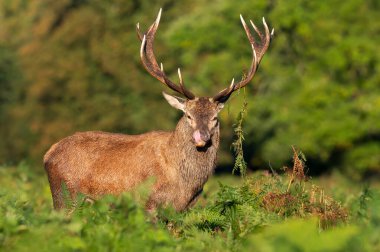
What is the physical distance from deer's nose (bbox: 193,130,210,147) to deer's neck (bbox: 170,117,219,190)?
0.23 m

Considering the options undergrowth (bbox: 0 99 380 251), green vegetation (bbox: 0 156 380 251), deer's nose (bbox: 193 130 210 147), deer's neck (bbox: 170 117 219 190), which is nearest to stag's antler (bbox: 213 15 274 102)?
deer's neck (bbox: 170 117 219 190)

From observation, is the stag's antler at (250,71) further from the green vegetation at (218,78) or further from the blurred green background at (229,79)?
the blurred green background at (229,79)

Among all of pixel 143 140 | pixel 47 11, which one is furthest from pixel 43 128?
pixel 143 140

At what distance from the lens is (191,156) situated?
10.2 m

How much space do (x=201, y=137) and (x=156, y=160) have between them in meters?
0.63

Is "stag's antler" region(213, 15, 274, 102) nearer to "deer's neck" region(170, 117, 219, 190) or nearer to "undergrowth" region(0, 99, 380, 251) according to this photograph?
"deer's neck" region(170, 117, 219, 190)

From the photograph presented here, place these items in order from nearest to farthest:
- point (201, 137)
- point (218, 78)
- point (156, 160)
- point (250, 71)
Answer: point (201, 137) < point (156, 160) < point (250, 71) < point (218, 78)

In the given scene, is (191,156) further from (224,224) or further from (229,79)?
(229,79)

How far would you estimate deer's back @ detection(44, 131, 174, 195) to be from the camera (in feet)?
33.4

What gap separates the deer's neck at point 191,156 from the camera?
1015 cm

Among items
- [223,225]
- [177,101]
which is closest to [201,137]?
[177,101]

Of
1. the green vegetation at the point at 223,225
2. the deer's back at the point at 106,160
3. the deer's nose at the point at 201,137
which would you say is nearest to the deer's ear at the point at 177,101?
the deer's back at the point at 106,160

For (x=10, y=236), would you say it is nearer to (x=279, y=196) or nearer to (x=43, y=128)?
(x=279, y=196)

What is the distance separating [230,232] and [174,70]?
32958 mm
